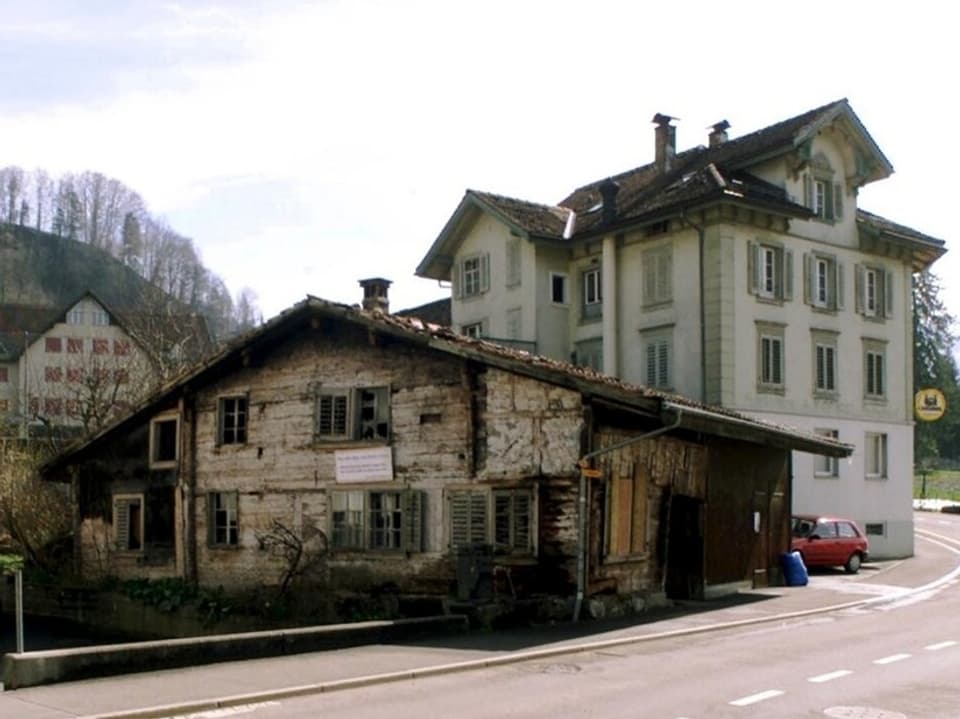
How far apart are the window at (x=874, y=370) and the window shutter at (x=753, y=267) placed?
5689 millimetres

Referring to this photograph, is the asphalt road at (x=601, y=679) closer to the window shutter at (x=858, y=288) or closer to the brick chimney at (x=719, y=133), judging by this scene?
the window shutter at (x=858, y=288)

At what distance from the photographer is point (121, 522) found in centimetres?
2947

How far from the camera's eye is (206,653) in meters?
14.6

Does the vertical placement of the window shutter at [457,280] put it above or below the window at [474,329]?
above

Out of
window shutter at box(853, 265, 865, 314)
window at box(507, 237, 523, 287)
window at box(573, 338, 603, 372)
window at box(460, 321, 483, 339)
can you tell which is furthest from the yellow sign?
window at box(460, 321, 483, 339)

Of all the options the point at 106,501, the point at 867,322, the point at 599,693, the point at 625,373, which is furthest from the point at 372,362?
the point at 867,322

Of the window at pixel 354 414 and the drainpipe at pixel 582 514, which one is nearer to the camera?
the drainpipe at pixel 582 514

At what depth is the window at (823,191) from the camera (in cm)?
3697

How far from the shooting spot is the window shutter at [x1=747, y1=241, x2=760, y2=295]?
114ft

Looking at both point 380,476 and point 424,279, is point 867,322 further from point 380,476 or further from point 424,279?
point 380,476

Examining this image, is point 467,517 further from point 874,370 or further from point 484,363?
point 874,370

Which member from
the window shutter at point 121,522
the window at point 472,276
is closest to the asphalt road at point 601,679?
the window shutter at point 121,522

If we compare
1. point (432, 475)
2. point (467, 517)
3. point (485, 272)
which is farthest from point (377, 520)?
point (485, 272)

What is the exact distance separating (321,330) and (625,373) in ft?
47.9
